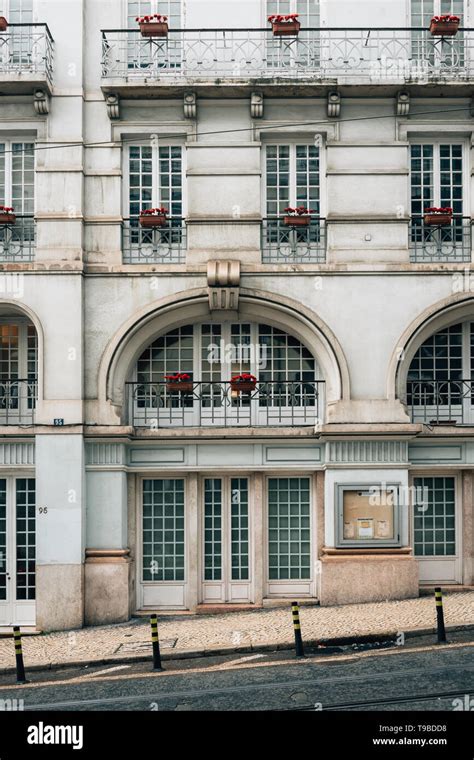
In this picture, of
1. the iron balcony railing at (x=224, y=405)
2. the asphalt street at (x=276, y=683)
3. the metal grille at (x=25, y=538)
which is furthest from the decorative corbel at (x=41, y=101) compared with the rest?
the asphalt street at (x=276, y=683)

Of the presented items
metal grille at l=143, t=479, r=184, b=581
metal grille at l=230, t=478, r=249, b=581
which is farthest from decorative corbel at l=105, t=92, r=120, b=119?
metal grille at l=230, t=478, r=249, b=581

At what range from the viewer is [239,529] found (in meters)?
18.6

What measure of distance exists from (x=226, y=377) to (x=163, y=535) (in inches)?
129

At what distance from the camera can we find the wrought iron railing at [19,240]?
18203 mm

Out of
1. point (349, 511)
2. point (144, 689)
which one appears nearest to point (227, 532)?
point (349, 511)

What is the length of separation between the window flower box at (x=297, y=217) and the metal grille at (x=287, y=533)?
486cm

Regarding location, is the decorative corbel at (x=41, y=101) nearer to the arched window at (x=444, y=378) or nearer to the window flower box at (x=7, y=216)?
the window flower box at (x=7, y=216)

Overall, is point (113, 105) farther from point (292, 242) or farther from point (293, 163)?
point (292, 242)

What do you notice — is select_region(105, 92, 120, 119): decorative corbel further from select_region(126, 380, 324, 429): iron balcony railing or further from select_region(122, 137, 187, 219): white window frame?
select_region(126, 380, 324, 429): iron balcony railing

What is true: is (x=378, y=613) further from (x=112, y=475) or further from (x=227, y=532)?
(x=112, y=475)

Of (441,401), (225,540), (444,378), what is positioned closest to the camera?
(225,540)

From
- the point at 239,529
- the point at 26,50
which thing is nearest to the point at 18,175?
the point at 26,50

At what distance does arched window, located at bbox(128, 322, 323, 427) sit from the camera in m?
18.6

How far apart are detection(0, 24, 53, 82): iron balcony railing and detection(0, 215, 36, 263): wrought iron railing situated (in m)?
2.70
